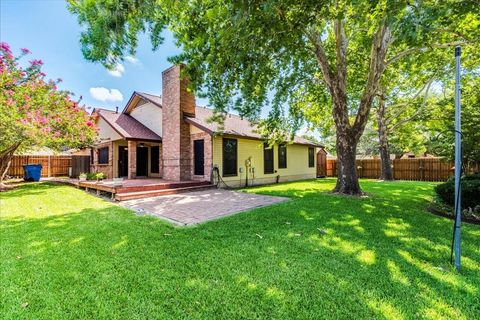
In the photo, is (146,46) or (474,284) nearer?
(474,284)

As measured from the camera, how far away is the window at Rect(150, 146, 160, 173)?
45.3 feet

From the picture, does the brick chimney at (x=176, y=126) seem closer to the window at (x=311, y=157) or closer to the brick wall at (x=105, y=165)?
the brick wall at (x=105, y=165)

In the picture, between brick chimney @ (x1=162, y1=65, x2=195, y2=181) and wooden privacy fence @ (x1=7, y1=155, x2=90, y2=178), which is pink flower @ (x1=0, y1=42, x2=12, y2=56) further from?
wooden privacy fence @ (x1=7, y1=155, x2=90, y2=178)

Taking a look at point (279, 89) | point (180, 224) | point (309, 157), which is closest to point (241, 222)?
point (180, 224)

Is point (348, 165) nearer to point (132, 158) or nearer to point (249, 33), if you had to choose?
point (249, 33)

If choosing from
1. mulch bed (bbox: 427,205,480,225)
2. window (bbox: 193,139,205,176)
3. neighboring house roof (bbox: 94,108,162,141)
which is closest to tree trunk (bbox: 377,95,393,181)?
mulch bed (bbox: 427,205,480,225)

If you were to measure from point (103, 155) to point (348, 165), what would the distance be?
563 inches

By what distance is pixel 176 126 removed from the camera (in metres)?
11.4

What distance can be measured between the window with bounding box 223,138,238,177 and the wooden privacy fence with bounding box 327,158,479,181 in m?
12.4

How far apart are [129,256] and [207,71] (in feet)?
13.9

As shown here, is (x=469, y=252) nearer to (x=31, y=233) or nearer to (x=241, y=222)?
(x=241, y=222)

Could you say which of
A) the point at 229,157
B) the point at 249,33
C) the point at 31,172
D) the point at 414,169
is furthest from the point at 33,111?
the point at 414,169

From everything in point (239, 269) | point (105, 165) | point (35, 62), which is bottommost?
point (239, 269)

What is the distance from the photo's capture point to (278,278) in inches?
106
